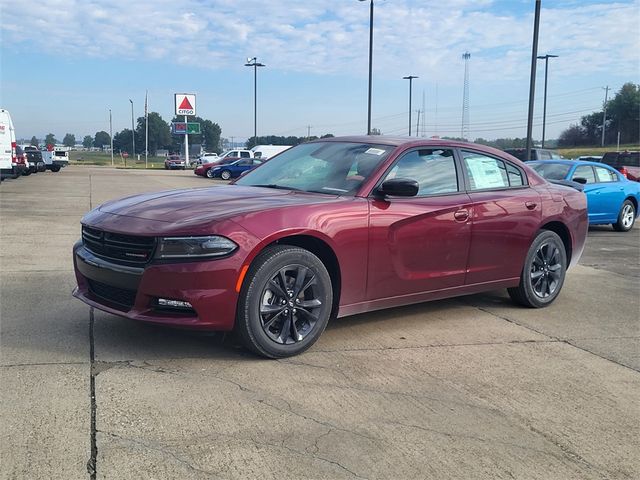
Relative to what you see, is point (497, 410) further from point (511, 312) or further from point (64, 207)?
point (64, 207)

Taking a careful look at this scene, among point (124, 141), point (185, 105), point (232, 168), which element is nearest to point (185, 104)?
point (185, 105)

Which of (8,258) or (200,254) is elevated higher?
(200,254)

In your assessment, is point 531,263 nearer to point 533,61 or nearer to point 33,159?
point 533,61

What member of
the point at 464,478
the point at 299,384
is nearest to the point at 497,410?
the point at 464,478

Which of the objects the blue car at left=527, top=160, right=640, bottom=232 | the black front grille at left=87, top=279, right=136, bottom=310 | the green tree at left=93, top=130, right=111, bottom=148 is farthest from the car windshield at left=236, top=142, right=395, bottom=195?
the green tree at left=93, top=130, right=111, bottom=148

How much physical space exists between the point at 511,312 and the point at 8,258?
611 cm

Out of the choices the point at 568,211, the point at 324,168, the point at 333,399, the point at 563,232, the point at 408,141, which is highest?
the point at 408,141

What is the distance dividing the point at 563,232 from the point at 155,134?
129 m

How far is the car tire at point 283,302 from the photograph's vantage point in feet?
13.3

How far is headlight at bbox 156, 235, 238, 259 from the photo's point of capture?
3916 millimetres

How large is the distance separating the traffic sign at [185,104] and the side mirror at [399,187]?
6266cm

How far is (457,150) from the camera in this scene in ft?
18.2

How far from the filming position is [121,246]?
414 cm

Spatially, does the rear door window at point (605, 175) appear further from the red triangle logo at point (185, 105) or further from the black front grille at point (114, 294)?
the red triangle logo at point (185, 105)
